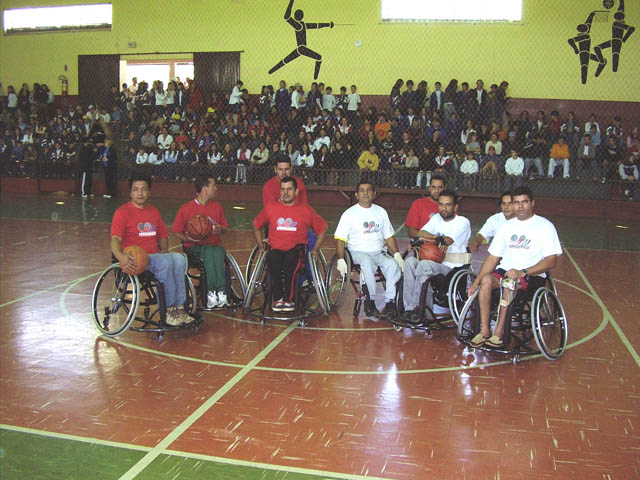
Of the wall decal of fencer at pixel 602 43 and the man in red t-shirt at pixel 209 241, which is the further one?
the wall decal of fencer at pixel 602 43

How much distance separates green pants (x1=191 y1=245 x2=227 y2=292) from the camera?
221 inches

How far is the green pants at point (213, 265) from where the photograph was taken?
562cm

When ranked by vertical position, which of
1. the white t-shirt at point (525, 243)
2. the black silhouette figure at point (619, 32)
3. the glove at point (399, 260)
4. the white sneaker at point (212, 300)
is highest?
the black silhouette figure at point (619, 32)

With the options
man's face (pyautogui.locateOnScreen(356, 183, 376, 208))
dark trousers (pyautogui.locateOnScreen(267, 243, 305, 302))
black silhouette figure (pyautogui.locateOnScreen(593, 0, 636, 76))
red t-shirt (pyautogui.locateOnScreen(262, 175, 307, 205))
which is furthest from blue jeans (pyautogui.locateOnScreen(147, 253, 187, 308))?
black silhouette figure (pyautogui.locateOnScreen(593, 0, 636, 76))

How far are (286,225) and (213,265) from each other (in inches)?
27.7

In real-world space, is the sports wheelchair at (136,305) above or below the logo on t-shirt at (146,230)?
below

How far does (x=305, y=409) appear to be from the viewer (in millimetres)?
3799

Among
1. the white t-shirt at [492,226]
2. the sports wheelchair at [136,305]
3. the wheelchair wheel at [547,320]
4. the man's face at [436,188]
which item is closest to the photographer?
the wheelchair wheel at [547,320]

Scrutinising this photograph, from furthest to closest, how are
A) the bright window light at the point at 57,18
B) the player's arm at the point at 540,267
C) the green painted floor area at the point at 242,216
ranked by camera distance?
the bright window light at the point at 57,18 < the green painted floor area at the point at 242,216 < the player's arm at the point at 540,267

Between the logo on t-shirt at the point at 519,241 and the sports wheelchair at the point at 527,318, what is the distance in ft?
0.88

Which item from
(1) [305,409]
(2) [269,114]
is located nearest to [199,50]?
(2) [269,114]

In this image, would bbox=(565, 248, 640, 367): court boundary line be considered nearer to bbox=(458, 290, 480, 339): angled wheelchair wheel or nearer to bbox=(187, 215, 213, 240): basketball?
bbox=(458, 290, 480, 339): angled wheelchair wheel

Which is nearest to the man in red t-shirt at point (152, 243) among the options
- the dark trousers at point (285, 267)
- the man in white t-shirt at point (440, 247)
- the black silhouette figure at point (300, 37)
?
the dark trousers at point (285, 267)

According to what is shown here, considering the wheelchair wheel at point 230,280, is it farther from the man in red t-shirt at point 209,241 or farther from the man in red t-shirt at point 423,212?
the man in red t-shirt at point 423,212
